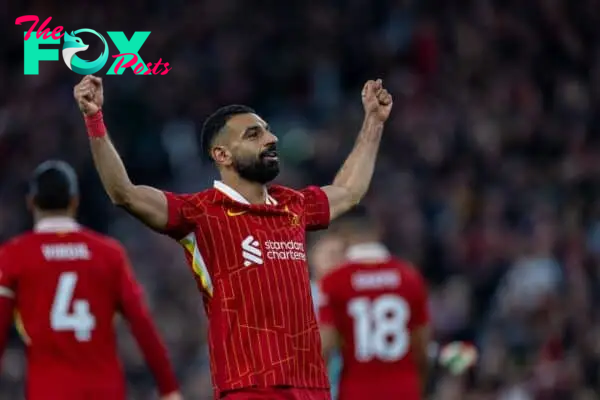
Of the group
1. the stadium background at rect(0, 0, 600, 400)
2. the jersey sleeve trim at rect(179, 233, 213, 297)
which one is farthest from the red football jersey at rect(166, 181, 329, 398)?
the stadium background at rect(0, 0, 600, 400)

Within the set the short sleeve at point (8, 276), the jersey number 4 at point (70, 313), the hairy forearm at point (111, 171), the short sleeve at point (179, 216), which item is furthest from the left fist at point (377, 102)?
the short sleeve at point (8, 276)

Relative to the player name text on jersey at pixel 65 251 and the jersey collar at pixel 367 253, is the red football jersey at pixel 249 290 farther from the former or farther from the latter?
the jersey collar at pixel 367 253

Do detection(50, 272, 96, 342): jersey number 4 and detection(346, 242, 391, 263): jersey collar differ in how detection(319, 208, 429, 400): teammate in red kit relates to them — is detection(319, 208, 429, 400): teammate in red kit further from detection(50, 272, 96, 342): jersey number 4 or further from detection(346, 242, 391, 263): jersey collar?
detection(50, 272, 96, 342): jersey number 4

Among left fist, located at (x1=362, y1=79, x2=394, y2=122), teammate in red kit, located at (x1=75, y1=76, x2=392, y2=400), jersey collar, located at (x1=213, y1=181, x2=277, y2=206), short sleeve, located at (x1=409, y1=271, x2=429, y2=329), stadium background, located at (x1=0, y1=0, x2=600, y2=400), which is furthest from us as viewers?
stadium background, located at (x1=0, y1=0, x2=600, y2=400)

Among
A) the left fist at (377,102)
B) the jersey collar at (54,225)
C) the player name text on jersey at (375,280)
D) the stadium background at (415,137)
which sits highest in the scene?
the stadium background at (415,137)

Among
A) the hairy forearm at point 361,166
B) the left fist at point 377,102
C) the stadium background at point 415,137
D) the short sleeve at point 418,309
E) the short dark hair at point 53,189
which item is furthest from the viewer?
the stadium background at point 415,137

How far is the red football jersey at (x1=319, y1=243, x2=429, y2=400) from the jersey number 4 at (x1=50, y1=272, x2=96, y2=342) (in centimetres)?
175

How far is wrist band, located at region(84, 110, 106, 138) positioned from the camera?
6.14 meters

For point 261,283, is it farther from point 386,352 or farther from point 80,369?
point 386,352

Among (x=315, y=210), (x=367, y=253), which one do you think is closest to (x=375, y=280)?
(x=367, y=253)

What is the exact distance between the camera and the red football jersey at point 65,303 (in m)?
8.03

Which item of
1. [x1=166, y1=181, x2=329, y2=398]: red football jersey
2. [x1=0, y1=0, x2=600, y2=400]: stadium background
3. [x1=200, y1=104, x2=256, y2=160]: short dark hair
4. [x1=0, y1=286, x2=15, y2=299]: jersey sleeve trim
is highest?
[x1=0, y1=0, x2=600, y2=400]: stadium background

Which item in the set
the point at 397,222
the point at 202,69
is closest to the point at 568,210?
the point at 397,222

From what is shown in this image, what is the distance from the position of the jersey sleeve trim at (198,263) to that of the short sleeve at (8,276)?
1.80 meters
